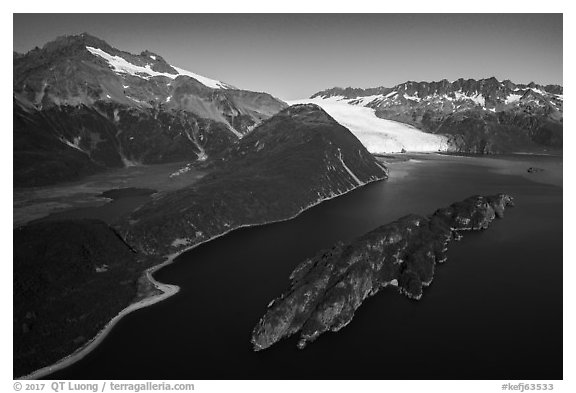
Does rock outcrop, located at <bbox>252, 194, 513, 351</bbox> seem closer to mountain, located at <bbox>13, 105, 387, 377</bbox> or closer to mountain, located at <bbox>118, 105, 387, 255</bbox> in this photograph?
mountain, located at <bbox>13, 105, 387, 377</bbox>

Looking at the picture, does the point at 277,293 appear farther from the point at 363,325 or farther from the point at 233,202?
the point at 233,202

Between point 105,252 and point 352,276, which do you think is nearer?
point 352,276

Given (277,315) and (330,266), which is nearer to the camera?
(277,315)

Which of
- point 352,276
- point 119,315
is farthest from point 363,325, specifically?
point 119,315

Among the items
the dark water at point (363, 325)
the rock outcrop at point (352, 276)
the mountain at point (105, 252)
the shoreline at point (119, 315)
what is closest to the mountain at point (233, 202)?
the mountain at point (105, 252)

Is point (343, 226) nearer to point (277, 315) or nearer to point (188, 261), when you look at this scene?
point (188, 261)

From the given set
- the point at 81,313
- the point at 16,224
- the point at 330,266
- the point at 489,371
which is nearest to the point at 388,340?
the point at 489,371

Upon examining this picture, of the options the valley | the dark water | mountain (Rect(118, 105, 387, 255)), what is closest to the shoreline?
the valley
